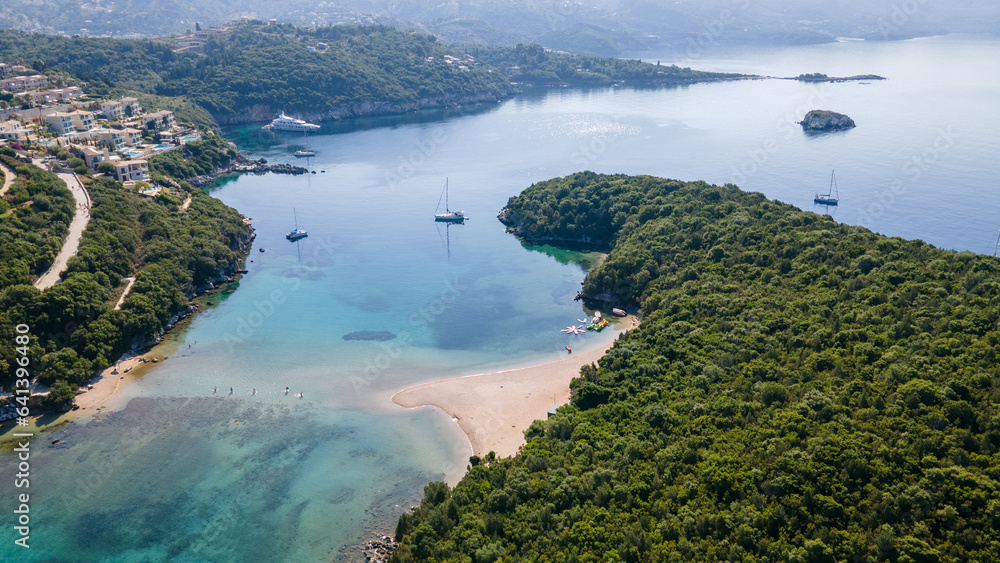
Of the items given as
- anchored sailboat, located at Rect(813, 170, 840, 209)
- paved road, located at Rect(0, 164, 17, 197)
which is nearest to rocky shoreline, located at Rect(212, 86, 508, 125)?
paved road, located at Rect(0, 164, 17, 197)

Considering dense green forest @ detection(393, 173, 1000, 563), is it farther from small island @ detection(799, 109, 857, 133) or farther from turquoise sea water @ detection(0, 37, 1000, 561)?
small island @ detection(799, 109, 857, 133)

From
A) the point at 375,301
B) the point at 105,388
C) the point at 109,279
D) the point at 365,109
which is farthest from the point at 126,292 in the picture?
the point at 365,109

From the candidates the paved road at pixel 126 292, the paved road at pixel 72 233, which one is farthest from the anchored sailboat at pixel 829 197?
the paved road at pixel 72 233

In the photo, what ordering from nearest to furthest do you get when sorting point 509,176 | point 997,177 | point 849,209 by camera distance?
point 849,209, point 997,177, point 509,176

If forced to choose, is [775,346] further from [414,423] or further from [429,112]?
[429,112]

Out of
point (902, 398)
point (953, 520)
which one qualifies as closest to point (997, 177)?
point (902, 398)

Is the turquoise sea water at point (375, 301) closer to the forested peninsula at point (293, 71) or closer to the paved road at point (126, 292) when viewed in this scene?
the paved road at point (126, 292)

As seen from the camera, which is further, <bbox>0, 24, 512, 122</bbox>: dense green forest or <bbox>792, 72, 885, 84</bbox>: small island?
<bbox>792, 72, 885, 84</bbox>: small island
